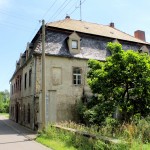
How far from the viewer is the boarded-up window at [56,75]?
2506 centimetres

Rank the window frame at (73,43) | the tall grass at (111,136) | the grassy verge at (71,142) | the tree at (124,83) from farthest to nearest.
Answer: the window frame at (73,43)
the tree at (124,83)
the grassy verge at (71,142)
the tall grass at (111,136)

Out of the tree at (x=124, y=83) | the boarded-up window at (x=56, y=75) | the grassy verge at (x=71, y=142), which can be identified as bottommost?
the grassy verge at (x=71, y=142)

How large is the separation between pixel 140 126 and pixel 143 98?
263 centimetres

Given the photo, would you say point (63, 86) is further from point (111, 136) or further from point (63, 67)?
point (111, 136)

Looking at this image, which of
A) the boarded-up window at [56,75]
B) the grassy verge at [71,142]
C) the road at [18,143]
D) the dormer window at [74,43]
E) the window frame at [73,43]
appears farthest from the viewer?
the window frame at [73,43]

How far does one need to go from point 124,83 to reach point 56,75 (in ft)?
35.2

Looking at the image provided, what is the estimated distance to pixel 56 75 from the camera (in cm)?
2520

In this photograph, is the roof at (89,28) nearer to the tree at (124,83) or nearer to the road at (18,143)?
the road at (18,143)

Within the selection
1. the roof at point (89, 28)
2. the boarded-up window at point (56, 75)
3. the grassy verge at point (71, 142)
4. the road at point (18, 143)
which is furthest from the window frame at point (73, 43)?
the grassy verge at point (71, 142)

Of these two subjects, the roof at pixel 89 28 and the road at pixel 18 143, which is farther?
the roof at pixel 89 28

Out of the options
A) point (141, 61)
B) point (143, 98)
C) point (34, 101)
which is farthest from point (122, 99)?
point (34, 101)

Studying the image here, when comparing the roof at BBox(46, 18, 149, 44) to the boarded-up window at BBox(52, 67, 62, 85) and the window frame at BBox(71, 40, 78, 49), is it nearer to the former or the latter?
the window frame at BBox(71, 40, 78, 49)

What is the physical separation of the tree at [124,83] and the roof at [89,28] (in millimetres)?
12099

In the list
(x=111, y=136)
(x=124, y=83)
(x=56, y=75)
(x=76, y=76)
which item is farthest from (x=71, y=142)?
(x=76, y=76)
